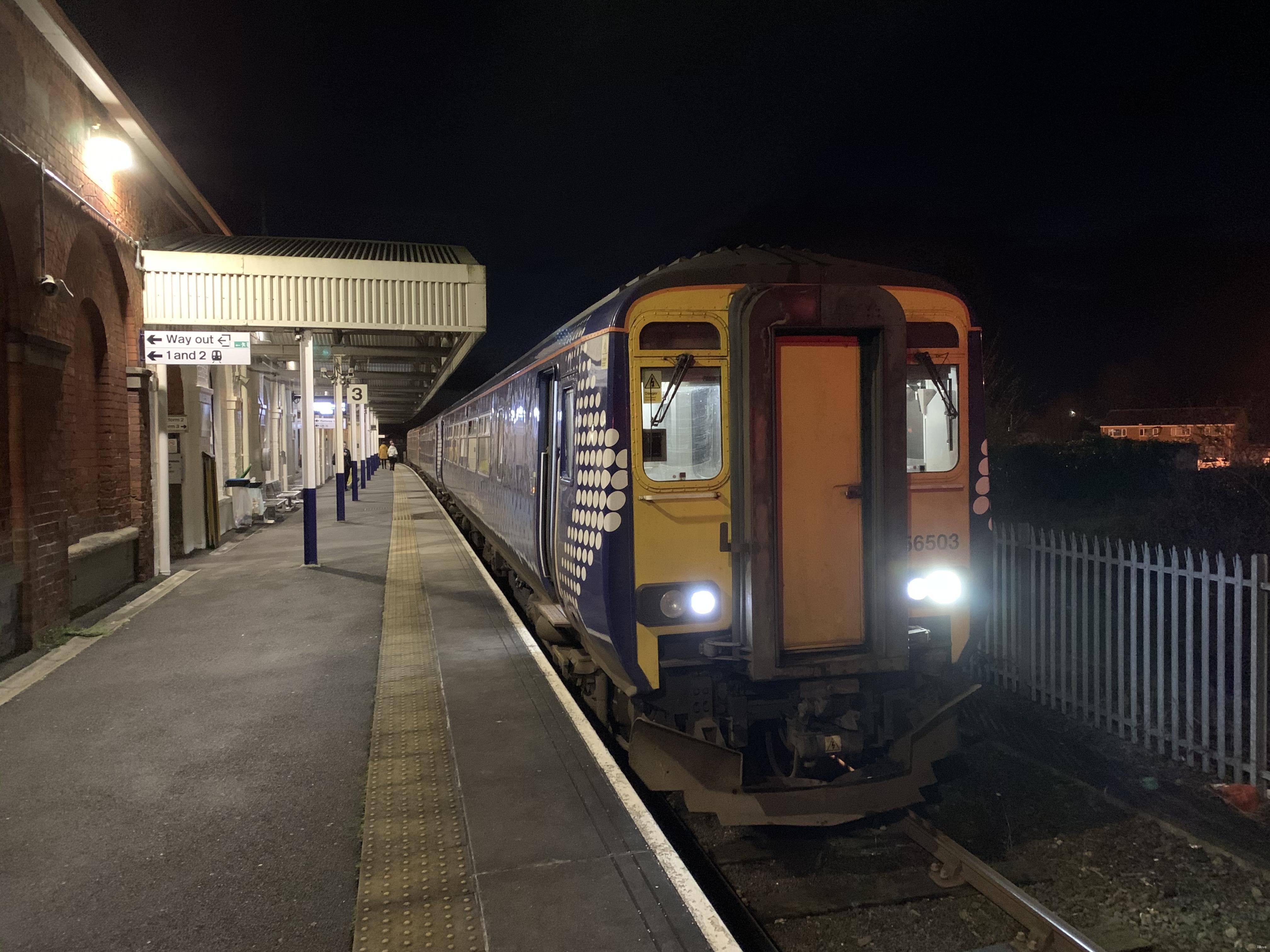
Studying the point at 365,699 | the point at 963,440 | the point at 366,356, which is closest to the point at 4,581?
the point at 365,699

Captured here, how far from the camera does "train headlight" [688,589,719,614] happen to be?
13.0 ft

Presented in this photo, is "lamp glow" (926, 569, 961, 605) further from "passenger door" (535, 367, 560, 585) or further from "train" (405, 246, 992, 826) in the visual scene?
"passenger door" (535, 367, 560, 585)

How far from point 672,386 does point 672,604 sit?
1055 mm

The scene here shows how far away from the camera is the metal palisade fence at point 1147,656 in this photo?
461 cm

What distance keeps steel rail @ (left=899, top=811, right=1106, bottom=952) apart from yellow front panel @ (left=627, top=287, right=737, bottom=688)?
55.4 inches

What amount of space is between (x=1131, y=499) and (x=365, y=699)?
16803 millimetres

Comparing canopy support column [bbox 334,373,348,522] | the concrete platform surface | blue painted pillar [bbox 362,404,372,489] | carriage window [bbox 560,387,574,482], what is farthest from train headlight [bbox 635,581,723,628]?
blue painted pillar [bbox 362,404,372,489]

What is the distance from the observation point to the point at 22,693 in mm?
6141

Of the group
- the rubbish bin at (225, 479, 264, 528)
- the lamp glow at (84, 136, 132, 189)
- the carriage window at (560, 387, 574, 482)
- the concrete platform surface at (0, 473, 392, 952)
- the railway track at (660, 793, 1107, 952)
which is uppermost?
the lamp glow at (84, 136, 132, 189)

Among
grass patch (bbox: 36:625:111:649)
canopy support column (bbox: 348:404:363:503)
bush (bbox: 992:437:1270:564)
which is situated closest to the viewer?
grass patch (bbox: 36:625:111:649)

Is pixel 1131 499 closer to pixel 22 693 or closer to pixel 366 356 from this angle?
pixel 366 356

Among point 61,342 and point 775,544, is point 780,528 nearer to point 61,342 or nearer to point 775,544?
point 775,544

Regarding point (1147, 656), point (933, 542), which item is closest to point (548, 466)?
point (933, 542)

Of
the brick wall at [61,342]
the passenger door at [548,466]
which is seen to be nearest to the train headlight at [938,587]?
the passenger door at [548,466]
